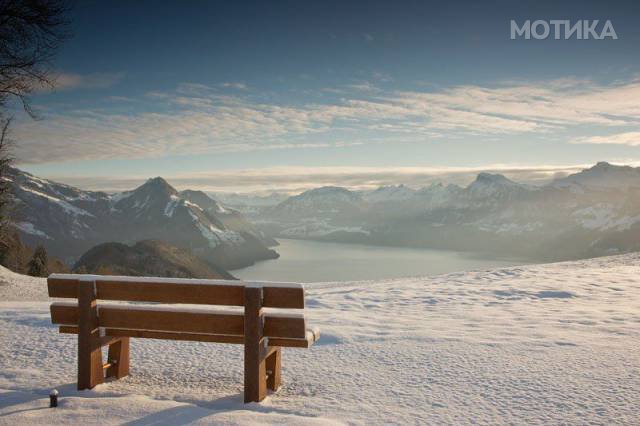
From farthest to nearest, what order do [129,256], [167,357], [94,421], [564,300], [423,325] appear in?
1. [129,256]
2. [564,300]
3. [423,325]
4. [167,357]
5. [94,421]

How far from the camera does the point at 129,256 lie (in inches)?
6358

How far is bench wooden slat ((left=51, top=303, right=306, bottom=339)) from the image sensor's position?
18.5 feet

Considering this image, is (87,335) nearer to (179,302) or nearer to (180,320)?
(180,320)

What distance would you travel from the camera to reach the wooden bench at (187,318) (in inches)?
220

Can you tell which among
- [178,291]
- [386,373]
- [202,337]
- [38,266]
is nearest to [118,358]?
[202,337]

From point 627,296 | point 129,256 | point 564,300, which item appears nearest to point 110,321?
point 564,300

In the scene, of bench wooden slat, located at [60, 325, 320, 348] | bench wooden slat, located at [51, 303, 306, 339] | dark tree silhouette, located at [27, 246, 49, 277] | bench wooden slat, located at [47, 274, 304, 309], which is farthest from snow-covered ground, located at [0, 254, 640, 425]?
dark tree silhouette, located at [27, 246, 49, 277]

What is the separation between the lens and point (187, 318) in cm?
595

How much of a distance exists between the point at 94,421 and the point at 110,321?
4.45 feet

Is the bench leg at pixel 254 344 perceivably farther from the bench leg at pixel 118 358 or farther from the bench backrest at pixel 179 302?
the bench leg at pixel 118 358

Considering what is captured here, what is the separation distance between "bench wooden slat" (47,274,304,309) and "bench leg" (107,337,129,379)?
0.86 meters

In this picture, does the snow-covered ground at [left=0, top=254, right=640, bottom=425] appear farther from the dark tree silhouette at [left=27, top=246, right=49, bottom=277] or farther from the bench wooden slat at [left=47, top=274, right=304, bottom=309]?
the dark tree silhouette at [left=27, top=246, right=49, bottom=277]

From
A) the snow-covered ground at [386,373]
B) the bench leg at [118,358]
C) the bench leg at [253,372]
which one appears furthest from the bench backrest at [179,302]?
the snow-covered ground at [386,373]

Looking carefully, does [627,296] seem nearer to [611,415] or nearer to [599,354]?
[599,354]
